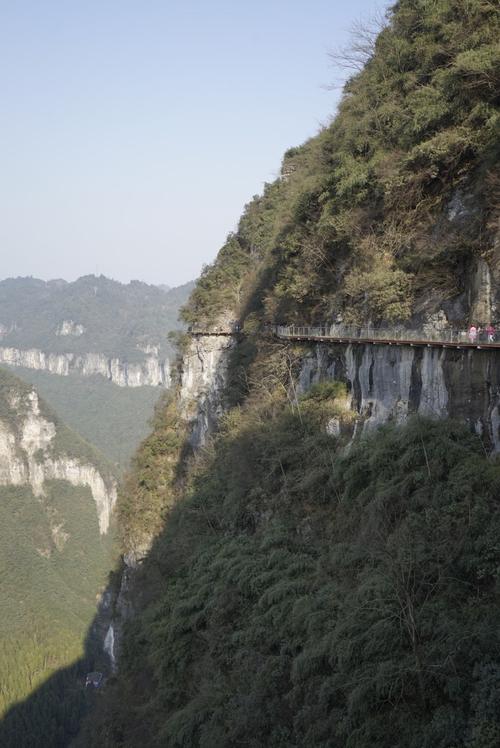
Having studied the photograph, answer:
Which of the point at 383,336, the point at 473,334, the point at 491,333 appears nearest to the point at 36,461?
the point at 383,336

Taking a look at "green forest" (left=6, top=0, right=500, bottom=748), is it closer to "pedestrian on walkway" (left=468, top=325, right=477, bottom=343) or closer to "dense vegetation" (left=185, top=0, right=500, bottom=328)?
Answer: "dense vegetation" (left=185, top=0, right=500, bottom=328)

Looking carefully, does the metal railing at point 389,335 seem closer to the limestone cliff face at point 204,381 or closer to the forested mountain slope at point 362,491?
the forested mountain slope at point 362,491

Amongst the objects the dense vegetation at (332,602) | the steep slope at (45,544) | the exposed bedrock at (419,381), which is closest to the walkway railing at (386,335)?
the exposed bedrock at (419,381)

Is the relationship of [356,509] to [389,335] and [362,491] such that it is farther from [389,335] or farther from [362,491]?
[389,335]

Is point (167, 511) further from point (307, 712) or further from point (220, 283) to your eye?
point (307, 712)

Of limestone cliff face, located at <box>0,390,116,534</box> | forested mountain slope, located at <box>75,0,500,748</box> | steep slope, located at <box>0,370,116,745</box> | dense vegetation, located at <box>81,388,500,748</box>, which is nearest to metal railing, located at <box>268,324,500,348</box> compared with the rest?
forested mountain slope, located at <box>75,0,500,748</box>

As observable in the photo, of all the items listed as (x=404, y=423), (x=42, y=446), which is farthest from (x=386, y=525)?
(x=42, y=446)
